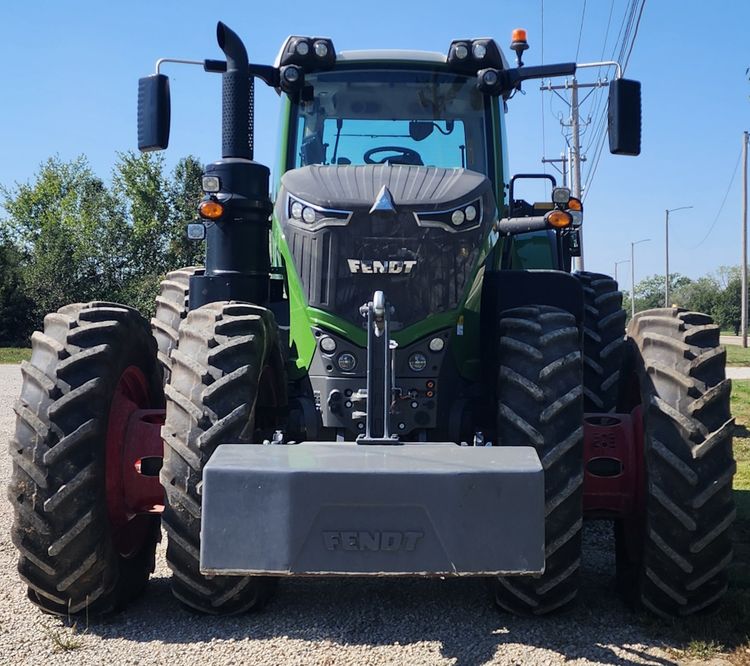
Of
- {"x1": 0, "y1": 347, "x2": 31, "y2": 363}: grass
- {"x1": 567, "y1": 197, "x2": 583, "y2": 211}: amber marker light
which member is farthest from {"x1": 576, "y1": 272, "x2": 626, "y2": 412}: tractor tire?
{"x1": 0, "y1": 347, "x2": 31, "y2": 363}: grass

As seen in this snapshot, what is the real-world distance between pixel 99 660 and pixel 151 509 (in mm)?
757

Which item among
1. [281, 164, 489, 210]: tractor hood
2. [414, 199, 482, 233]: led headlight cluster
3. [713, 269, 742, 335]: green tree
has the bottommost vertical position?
[713, 269, 742, 335]: green tree

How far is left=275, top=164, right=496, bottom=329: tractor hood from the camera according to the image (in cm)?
410

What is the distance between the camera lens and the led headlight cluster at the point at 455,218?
4.11 m

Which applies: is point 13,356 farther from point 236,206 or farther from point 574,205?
point 236,206

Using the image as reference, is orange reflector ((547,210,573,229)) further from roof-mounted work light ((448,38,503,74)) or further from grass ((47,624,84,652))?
grass ((47,624,84,652))

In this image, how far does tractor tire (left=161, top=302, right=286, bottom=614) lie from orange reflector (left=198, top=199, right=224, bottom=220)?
2.94 ft

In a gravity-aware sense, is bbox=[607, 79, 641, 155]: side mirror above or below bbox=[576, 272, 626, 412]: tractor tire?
above

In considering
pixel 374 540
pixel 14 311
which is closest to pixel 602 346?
pixel 374 540

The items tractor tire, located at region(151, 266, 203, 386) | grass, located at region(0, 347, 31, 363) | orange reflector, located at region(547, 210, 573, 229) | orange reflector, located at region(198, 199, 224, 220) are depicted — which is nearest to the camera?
orange reflector, located at region(198, 199, 224, 220)

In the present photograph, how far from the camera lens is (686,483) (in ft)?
12.3

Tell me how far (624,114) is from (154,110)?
2.72 m

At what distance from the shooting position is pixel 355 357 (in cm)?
414

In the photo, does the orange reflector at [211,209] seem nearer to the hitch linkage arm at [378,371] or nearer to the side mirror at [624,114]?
the hitch linkage arm at [378,371]
